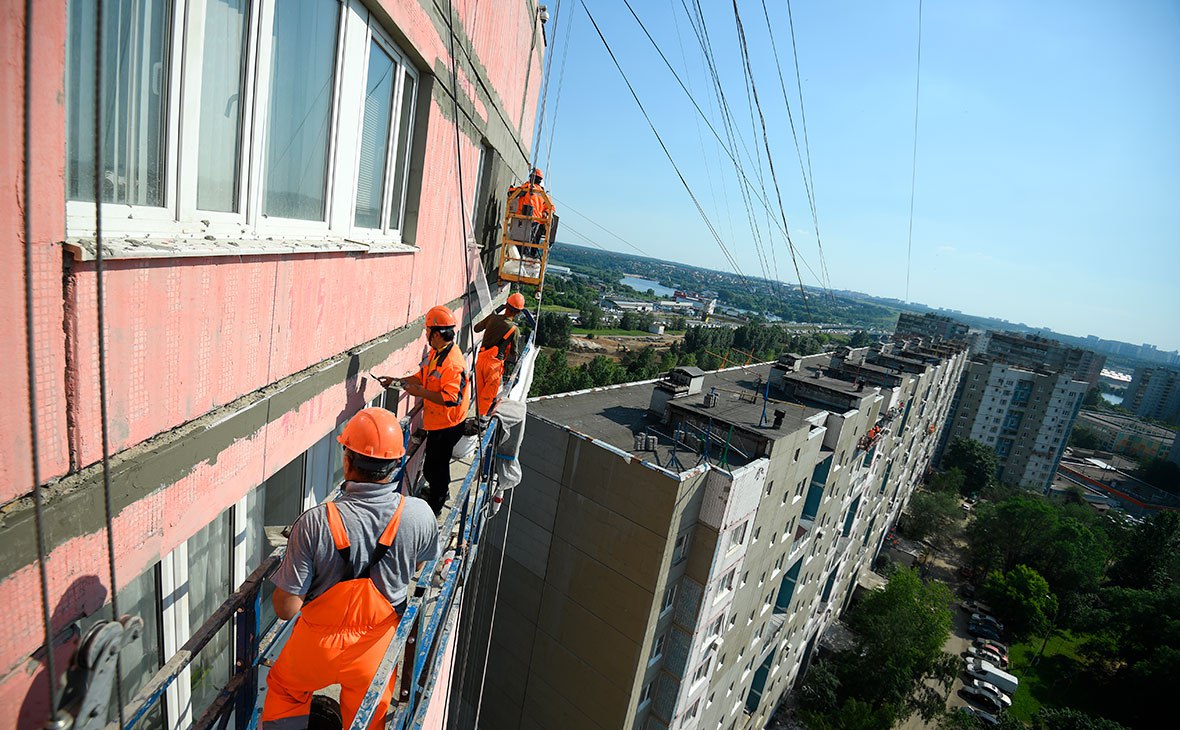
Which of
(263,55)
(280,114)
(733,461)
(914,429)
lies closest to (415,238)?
(280,114)

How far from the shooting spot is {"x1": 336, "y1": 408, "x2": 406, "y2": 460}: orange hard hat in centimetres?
293

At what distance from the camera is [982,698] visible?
37.2m

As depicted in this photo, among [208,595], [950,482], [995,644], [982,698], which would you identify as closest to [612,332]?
[950,482]

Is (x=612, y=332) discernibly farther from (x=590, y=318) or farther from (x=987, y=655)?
(x=987, y=655)

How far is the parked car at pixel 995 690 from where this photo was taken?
121 feet

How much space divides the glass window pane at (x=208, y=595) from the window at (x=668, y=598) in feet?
40.6

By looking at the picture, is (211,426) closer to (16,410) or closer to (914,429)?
(16,410)

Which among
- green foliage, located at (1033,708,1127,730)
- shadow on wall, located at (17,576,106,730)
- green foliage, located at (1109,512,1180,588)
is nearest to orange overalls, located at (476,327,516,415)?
shadow on wall, located at (17,576,106,730)

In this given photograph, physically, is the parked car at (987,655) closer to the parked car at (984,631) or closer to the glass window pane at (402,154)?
the parked car at (984,631)

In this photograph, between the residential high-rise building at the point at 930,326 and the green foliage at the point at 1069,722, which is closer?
the green foliage at the point at 1069,722

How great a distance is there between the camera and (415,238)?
216 inches

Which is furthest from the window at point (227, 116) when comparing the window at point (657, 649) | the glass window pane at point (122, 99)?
the window at point (657, 649)

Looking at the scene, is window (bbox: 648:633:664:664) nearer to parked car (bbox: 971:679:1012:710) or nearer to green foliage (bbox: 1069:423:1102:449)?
parked car (bbox: 971:679:1012:710)

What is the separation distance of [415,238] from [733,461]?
497 inches
